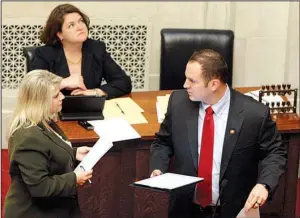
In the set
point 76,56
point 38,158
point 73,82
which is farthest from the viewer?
point 76,56

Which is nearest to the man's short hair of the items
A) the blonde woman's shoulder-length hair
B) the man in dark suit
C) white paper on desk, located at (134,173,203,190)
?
the man in dark suit

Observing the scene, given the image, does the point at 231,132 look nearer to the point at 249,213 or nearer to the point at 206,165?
the point at 206,165

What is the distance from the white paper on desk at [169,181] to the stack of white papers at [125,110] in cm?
104

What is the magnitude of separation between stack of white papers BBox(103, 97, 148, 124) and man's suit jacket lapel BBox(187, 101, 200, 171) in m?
0.80

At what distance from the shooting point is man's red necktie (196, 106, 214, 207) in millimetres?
3535

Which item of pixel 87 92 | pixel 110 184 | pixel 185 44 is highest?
pixel 185 44

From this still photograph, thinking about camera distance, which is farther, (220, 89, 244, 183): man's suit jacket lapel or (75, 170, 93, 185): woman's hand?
(220, 89, 244, 183): man's suit jacket lapel

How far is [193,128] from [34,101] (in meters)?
0.89

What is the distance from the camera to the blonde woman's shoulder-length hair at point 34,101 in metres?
3.16

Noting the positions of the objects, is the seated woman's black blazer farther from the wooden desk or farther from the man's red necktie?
the man's red necktie

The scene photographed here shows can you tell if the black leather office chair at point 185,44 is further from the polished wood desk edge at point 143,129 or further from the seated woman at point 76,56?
the polished wood desk edge at point 143,129

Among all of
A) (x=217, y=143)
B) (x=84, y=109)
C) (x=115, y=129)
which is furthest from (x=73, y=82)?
(x=217, y=143)

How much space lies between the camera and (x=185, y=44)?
5164 mm

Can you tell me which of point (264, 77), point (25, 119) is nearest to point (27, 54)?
point (25, 119)
